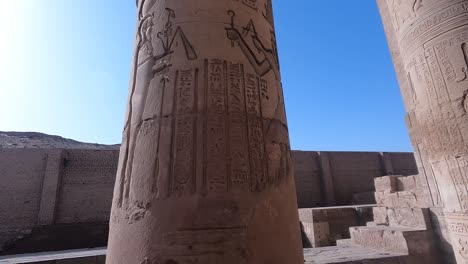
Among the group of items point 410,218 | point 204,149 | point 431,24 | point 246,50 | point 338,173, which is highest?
point 338,173

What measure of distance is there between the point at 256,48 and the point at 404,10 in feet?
8.42

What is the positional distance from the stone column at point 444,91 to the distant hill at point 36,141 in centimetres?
1932

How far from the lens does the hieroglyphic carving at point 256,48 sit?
5.63ft

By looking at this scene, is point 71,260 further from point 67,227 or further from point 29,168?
point 29,168

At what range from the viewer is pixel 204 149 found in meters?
1.38

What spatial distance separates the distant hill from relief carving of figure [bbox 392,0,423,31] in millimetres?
19079

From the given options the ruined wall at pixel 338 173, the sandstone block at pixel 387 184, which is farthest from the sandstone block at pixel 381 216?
the ruined wall at pixel 338 173

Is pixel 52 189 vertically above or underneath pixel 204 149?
above

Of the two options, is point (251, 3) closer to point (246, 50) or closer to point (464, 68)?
point (246, 50)

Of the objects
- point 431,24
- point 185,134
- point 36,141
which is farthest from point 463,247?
point 36,141

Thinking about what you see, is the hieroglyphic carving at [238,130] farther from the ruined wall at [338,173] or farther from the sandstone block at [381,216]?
the ruined wall at [338,173]

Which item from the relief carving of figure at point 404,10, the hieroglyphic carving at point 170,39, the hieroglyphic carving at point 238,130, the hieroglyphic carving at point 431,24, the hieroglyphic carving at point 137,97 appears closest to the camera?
the hieroglyphic carving at point 238,130

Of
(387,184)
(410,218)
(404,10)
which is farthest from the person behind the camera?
(387,184)

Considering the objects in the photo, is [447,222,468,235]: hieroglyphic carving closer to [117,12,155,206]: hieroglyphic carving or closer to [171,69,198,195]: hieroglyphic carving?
[171,69,198,195]: hieroglyphic carving
